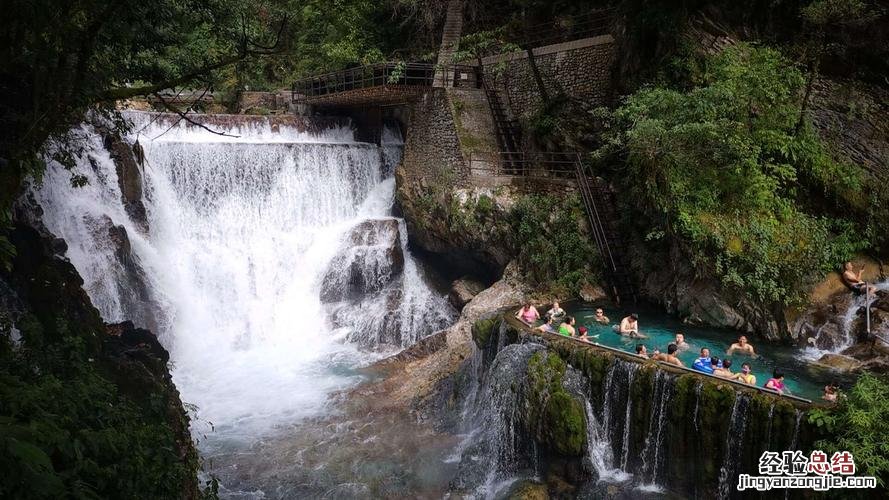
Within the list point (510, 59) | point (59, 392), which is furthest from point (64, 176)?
point (510, 59)

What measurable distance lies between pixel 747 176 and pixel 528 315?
16.1ft

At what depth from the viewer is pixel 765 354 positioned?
373 inches

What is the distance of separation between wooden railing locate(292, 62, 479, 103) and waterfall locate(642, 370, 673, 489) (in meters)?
11.0

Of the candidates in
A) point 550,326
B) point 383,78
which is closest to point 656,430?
point 550,326

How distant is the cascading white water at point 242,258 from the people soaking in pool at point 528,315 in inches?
155

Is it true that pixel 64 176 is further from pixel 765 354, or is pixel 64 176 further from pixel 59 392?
pixel 765 354

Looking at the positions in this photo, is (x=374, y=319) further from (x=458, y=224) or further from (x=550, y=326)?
(x=550, y=326)

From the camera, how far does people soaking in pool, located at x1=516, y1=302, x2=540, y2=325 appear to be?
10602 millimetres

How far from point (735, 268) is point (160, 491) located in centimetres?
957

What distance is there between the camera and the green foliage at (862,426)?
5867 mm

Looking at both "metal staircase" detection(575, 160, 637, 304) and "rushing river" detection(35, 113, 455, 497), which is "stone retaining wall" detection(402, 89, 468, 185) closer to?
"rushing river" detection(35, 113, 455, 497)

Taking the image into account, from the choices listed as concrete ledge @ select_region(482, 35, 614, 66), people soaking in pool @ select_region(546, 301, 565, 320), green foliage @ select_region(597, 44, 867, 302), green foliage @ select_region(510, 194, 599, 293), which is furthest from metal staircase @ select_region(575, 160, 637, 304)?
concrete ledge @ select_region(482, 35, 614, 66)

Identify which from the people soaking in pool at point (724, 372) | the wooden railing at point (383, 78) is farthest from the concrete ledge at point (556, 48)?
the people soaking in pool at point (724, 372)

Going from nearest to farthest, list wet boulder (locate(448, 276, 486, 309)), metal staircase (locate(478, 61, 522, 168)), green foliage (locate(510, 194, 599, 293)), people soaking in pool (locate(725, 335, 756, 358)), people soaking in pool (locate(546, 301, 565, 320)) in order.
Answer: people soaking in pool (locate(725, 335, 756, 358)) < people soaking in pool (locate(546, 301, 565, 320)) < green foliage (locate(510, 194, 599, 293)) < wet boulder (locate(448, 276, 486, 309)) < metal staircase (locate(478, 61, 522, 168))
